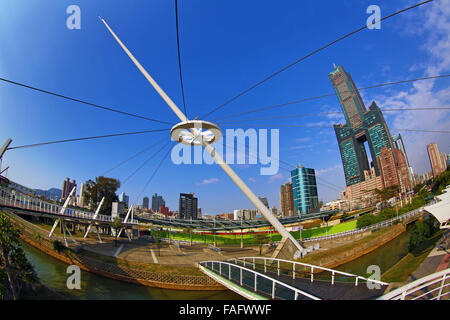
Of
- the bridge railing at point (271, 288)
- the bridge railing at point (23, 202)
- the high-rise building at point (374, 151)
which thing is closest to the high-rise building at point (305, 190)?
the high-rise building at point (374, 151)

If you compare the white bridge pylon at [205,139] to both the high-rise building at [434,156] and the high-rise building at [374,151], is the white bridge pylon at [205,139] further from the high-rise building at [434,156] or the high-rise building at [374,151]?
the high-rise building at [434,156]

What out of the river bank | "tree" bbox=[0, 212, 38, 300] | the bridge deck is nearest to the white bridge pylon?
the bridge deck

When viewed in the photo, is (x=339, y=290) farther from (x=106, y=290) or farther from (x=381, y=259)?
(x=381, y=259)

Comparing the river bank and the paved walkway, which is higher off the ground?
the paved walkway

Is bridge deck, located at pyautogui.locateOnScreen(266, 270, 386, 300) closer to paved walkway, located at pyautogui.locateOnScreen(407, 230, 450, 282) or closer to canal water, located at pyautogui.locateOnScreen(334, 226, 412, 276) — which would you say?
paved walkway, located at pyautogui.locateOnScreen(407, 230, 450, 282)

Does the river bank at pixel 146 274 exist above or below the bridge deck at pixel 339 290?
below

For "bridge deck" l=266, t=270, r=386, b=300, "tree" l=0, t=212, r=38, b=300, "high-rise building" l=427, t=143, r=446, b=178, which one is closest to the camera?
"bridge deck" l=266, t=270, r=386, b=300

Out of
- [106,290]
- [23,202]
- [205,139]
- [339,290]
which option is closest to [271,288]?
[339,290]

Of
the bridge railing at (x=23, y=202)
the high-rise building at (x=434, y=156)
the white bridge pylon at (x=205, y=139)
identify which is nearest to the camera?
the white bridge pylon at (x=205, y=139)
